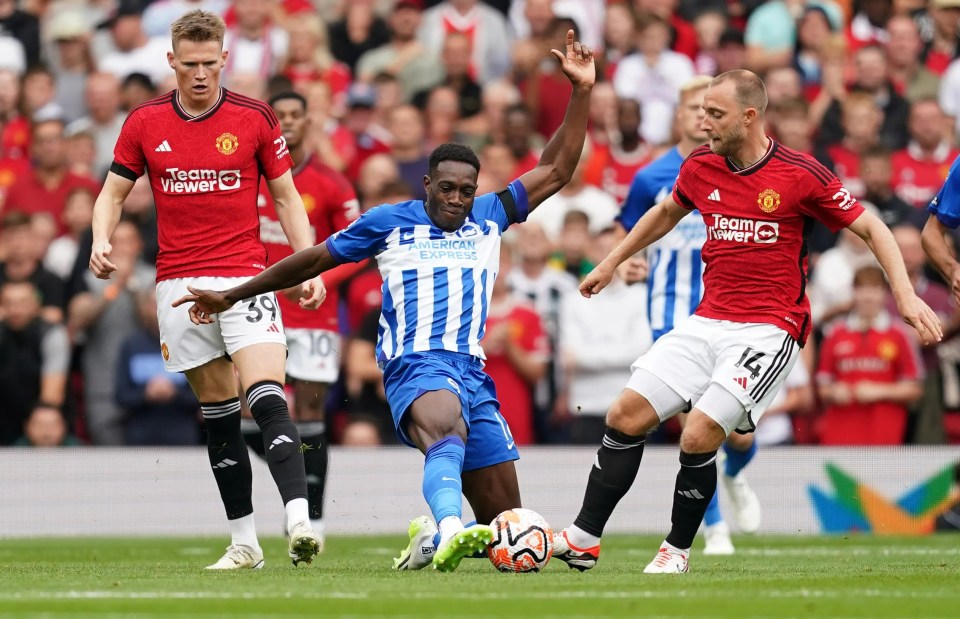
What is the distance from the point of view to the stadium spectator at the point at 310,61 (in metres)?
18.2

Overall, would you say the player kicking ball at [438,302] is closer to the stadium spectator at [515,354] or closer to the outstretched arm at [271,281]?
the outstretched arm at [271,281]

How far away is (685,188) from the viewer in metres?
9.23

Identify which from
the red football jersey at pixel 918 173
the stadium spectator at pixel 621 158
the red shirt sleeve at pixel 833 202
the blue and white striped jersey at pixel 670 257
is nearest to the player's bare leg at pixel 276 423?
the red shirt sleeve at pixel 833 202

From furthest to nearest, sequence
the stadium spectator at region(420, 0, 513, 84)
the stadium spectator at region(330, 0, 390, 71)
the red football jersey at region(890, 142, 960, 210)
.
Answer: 1. the stadium spectator at region(330, 0, 390, 71)
2. the stadium spectator at region(420, 0, 513, 84)
3. the red football jersey at region(890, 142, 960, 210)

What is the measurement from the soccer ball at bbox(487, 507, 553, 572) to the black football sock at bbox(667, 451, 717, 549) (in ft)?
2.27

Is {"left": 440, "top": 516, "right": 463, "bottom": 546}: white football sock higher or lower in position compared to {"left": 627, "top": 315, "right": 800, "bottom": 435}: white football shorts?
lower

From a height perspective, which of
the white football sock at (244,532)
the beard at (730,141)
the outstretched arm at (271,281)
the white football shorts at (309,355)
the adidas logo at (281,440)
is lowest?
the white football sock at (244,532)

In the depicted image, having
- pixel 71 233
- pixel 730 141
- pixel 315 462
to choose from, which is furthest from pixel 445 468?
pixel 71 233

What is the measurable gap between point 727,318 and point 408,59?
33.0 feet

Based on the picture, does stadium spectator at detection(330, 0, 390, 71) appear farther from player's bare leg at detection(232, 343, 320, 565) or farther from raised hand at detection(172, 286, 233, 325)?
raised hand at detection(172, 286, 233, 325)

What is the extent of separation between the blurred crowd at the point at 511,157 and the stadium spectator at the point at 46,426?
2 cm

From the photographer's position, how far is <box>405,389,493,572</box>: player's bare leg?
26.0 feet

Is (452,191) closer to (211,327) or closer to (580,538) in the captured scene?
(211,327)

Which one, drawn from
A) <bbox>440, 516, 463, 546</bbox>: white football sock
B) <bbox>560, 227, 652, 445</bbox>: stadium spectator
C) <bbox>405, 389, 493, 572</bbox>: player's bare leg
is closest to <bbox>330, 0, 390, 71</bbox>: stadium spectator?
<bbox>560, 227, 652, 445</bbox>: stadium spectator
